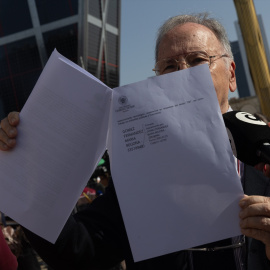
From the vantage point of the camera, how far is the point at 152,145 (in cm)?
107

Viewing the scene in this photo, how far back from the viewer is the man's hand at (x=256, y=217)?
0.98 meters

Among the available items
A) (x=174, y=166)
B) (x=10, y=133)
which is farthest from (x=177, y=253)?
(x=10, y=133)

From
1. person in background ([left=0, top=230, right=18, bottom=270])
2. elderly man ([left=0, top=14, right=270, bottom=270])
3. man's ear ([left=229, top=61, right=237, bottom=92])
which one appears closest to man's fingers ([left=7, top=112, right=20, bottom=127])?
elderly man ([left=0, top=14, right=270, bottom=270])

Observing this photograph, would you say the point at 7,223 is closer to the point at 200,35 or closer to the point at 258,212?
the point at 200,35

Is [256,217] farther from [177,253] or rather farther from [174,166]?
[177,253]

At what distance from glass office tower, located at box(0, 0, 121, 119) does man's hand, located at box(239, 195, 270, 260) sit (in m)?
19.8

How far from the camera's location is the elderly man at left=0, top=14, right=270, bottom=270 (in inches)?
52.8

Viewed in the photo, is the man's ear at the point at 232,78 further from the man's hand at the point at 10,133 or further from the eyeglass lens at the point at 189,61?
the man's hand at the point at 10,133

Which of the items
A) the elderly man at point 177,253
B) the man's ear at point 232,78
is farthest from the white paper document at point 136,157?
the man's ear at point 232,78

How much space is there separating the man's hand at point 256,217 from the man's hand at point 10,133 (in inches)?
26.0

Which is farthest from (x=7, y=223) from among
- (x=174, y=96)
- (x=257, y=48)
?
(x=257, y=48)

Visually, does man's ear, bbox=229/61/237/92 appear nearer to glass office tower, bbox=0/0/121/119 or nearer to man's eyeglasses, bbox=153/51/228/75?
man's eyeglasses, bbox=153/51/228/75

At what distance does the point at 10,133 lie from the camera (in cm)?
117

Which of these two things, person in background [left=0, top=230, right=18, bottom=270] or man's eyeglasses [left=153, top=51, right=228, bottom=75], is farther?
person in background [left=0, top=230, right=18, bottom=270]
